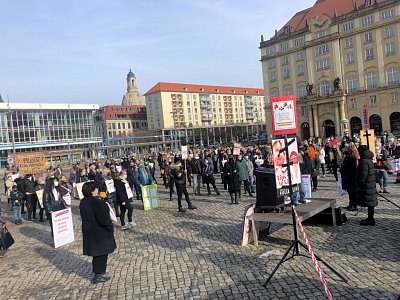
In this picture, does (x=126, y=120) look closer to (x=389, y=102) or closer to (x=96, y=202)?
(x=389, y=102)

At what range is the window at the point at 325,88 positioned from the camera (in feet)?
231

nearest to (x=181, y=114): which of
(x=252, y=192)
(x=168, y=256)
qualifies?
(x=252, y=192)

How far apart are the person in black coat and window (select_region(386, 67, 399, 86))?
217 ft

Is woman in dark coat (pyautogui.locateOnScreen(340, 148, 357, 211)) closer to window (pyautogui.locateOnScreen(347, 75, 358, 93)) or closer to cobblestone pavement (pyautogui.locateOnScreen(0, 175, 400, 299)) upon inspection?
cobblestone pavement (pyautogui.locateOnScreen(0, 175, 400, 299))

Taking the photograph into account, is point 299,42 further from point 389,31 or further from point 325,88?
point 389,31

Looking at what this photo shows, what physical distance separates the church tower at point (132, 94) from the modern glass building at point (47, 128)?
5956 centimetres

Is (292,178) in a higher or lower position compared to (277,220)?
higher

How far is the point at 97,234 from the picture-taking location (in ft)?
22.4

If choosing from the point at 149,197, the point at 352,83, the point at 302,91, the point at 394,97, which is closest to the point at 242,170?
the point at 149,197

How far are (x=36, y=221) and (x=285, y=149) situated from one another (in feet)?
37.2

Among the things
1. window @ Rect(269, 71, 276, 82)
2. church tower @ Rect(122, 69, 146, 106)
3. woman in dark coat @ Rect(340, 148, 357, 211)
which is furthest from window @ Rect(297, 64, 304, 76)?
church tower @ Rect(122, 69, 146, 106)

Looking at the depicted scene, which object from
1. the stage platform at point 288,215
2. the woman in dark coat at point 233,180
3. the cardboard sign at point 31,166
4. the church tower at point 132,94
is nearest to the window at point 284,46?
the cardboard sign at point 31,166

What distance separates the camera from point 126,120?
128625 mm

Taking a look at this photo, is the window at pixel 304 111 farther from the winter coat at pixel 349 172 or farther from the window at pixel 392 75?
the winter coat at pixel 349 172
